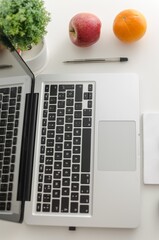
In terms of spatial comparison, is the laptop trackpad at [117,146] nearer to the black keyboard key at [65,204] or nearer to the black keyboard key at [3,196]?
the black keyboard key at [65,204]

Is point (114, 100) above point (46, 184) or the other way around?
above

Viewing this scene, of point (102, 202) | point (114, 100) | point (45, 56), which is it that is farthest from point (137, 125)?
→ point (45, 56)

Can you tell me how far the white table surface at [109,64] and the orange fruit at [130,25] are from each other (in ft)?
0.14

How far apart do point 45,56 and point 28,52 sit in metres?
0.05

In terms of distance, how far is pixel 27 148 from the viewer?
2.49 feet

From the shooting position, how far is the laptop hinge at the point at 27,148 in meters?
0.74

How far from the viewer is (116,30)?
811mm

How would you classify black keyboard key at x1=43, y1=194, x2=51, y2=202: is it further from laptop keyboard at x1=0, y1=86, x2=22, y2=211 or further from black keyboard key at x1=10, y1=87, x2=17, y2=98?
black keyboard key at x1=10, y1=87, x2=17, y2=98

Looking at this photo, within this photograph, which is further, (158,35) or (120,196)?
(158,35)

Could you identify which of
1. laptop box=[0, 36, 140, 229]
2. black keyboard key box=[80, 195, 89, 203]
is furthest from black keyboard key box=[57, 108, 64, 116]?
black keyboard key box=[80, 195, 89, 203]

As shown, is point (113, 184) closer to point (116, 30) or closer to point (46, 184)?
point (46, 184)

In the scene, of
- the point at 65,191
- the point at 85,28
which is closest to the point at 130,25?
the point at 85,28

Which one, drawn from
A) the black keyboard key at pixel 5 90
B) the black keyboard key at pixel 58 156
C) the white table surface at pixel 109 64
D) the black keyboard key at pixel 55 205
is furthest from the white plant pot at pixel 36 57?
the black keyboard key at pixel 55 205

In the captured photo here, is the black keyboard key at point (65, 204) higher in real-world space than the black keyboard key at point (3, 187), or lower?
lower
